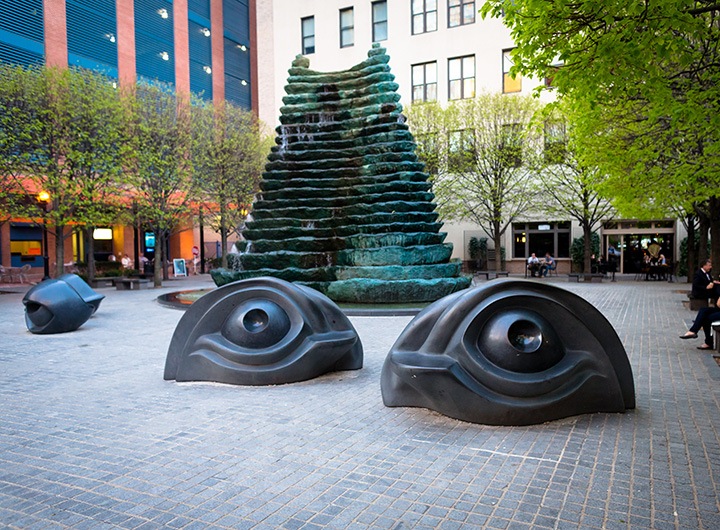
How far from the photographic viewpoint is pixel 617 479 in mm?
4316

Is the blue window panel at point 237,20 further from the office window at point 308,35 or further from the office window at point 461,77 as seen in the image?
the office window at point 461,77

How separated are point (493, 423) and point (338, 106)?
56.2 ft

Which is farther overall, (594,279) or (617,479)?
(594,279)

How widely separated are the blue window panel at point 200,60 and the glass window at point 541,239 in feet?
89.2

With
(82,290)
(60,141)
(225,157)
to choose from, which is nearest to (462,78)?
(225,157)

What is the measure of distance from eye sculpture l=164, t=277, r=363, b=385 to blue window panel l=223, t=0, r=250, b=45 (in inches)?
1833

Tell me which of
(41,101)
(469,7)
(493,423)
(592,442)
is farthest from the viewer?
(469,7)

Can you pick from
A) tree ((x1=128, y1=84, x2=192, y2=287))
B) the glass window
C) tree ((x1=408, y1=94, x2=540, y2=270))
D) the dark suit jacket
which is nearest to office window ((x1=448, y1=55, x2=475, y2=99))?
tree ((x1=408, y1=94, x2=540, y2=270))

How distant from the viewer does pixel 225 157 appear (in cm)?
2983

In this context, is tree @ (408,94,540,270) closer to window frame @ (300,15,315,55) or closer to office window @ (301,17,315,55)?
window frame @ (300,15,315,55)

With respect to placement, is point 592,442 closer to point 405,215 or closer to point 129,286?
point 405,215

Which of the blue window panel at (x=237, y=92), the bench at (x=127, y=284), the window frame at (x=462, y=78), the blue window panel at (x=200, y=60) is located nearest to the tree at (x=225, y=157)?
the bench at (x=127, y=284)

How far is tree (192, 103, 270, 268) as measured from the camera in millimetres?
29031

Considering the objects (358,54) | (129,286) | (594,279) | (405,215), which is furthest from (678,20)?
(358,54)
